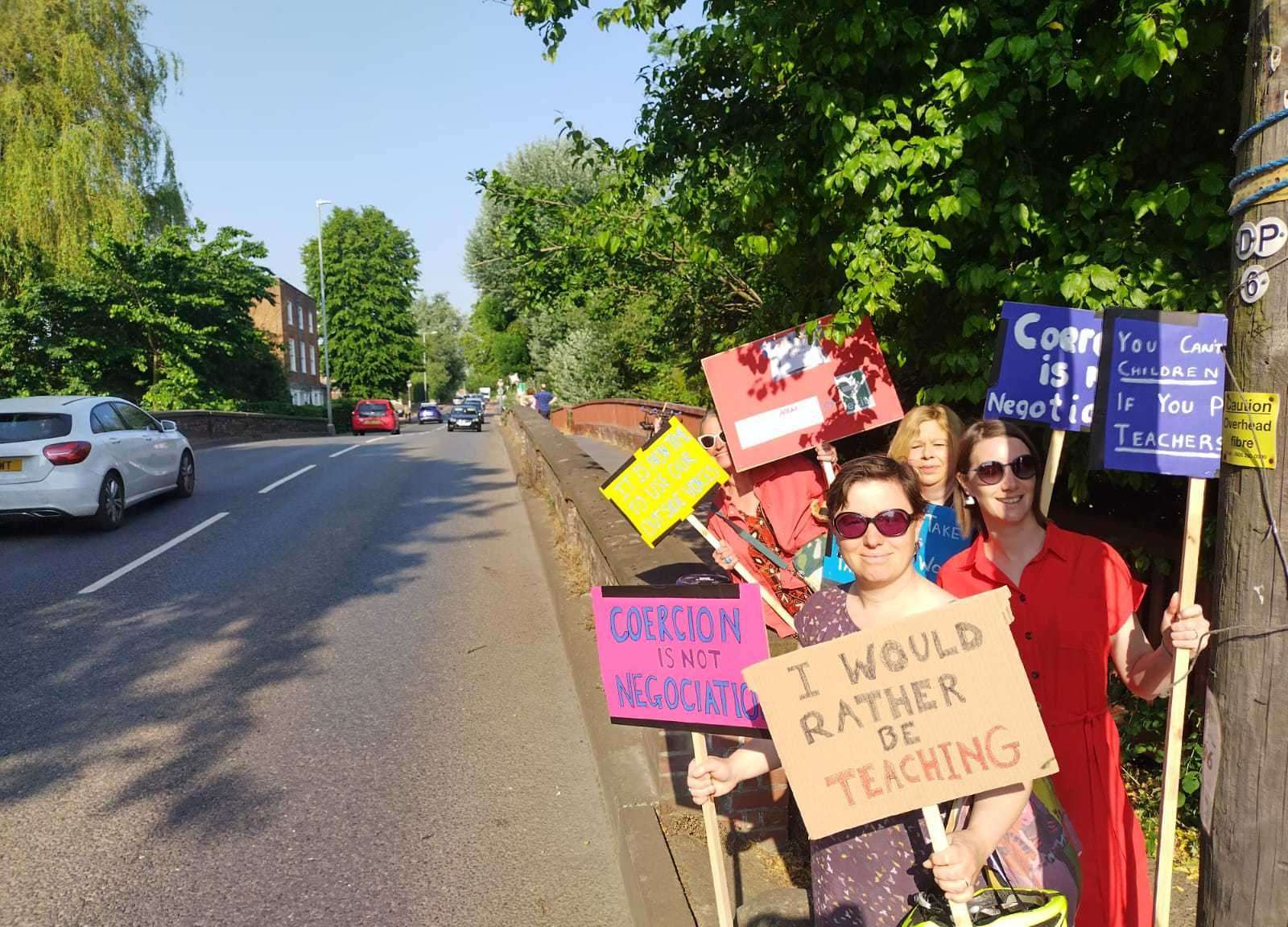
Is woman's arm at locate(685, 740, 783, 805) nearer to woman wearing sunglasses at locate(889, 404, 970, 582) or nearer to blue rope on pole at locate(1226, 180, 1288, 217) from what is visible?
woman wearing sunglasses at locate(889, 404, 970, 582)

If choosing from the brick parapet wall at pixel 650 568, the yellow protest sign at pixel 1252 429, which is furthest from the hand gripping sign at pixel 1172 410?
the brick parapet wall at pixel 650 568

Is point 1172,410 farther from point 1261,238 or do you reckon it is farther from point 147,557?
point 147,557

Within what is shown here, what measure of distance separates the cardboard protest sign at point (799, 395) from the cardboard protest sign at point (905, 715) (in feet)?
8.18

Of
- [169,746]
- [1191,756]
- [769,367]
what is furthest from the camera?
[169,746]

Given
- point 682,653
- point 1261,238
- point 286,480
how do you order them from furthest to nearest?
point 286,480, point 682,653, point 1261,238

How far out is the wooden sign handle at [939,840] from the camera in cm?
194

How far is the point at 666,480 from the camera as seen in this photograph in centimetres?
418

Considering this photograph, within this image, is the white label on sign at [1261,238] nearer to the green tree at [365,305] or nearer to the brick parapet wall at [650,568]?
the brick parapet wall at [650,568]

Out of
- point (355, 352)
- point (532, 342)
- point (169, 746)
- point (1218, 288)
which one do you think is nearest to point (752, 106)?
point (1218, 288)

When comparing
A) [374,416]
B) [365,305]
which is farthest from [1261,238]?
[365,305]

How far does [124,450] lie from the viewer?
1154 cm

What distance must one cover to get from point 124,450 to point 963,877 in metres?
11.8

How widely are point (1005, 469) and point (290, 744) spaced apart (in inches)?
158

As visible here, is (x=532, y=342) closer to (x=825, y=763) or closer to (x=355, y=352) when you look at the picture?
(x=355, y=352)
